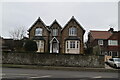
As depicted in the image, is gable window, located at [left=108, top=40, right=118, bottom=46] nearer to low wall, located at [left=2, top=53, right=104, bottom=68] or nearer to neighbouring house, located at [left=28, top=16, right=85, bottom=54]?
neighbouring house, located at [left=28, top=16, right=85, bottom=54]

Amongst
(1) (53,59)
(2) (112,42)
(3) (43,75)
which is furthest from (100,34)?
(3) (43,75)

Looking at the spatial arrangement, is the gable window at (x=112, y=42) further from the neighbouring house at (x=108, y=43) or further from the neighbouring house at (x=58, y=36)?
the neighbouring house at (x=58, y=36)

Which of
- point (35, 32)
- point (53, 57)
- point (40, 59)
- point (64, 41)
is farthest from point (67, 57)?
point (35, 32)

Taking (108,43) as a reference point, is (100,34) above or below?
above

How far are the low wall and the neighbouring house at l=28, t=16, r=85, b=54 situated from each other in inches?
546

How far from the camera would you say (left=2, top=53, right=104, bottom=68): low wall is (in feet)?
92.7

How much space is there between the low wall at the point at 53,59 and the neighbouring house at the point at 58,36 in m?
13.9

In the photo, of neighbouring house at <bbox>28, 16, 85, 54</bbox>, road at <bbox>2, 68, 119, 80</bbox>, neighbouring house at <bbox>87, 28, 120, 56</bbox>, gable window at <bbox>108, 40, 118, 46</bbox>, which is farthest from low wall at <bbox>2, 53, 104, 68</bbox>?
gable window at <bbox>108, 40, 118, 46</bbox>

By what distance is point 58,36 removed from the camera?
4516 cm

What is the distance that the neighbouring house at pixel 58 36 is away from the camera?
42719 mm

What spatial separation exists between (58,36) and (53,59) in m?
17.1

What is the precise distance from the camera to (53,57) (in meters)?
28.5

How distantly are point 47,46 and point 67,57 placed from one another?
1673 centimetres

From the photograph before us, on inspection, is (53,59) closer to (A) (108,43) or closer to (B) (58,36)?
(B) (58,36)
